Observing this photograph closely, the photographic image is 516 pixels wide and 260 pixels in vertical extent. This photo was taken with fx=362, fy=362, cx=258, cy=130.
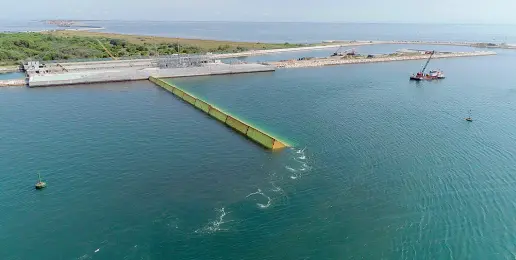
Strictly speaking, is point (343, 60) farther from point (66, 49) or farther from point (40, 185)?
point (40, 185)

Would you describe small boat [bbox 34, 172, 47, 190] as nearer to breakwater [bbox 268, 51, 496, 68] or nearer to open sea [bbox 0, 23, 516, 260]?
open sea [bbox 0, 23, 516, 260]

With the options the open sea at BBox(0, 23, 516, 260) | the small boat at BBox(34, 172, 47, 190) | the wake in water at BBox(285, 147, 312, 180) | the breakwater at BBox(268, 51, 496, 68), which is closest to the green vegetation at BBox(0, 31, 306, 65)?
the breakwater at BBox(268, 51, 496, 68)

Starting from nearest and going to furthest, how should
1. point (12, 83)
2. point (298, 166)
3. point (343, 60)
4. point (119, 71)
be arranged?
point (298, 166)
point (12, 83)
point (119, 71)
point (343, 60)

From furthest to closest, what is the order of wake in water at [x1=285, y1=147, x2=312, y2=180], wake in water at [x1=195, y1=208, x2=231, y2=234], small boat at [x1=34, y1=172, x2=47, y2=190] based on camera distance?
wake in water at [x1=285, y1=147, x2=312, y2=180]
small boat at [x1=34, y1=172, x2=47, y2=190]
wake in water at [x1=195, y1=208, x2=231, y2=234]

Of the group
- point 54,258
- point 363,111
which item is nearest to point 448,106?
point 363,111

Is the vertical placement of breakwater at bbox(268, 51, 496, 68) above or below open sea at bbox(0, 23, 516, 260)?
above

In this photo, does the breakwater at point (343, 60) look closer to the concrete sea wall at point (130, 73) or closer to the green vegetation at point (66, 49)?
the concrete sea wall at point (130, 73)

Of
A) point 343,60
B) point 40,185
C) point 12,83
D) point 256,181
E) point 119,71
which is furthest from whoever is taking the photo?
point 343,60

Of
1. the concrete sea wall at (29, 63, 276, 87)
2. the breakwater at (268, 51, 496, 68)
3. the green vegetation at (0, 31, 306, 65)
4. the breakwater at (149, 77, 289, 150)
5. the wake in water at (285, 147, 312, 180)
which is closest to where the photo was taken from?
the wake in water at (285, 147, 312, 180)

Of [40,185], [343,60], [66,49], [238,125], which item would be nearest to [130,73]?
[66,49]

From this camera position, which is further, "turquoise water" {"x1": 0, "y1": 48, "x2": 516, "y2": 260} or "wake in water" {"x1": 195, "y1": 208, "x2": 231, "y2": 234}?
"wake in water" {"x1": 195, "y1": 208, "x2": 231, "y2": 234}
